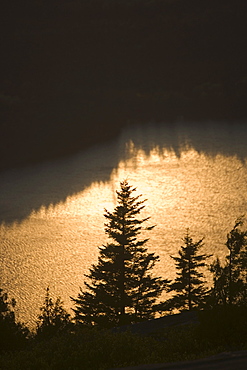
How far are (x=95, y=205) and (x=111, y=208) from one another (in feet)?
12.4

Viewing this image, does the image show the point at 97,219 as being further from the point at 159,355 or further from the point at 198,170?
the point at 159,355

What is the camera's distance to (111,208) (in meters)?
94.6

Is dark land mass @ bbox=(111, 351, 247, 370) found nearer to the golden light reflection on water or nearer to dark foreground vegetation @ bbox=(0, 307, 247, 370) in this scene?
dark foreground vegetation @ bbox=(0, 307, 247, 370)

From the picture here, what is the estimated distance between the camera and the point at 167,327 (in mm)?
29703

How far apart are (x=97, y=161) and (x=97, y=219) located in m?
37.6

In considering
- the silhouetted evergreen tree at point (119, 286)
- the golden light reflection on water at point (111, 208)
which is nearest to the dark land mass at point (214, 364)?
the silhouetted evergreen tree at point (119, 286)

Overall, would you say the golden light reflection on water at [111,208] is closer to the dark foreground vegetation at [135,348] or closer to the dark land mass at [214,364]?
the dark foreground vegetation at [135,348]

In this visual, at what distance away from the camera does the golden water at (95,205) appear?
69.9 m

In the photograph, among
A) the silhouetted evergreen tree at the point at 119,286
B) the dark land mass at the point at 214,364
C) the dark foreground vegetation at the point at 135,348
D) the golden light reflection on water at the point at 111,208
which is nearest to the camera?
the dark land mass at the point at 214,364

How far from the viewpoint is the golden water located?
6994 centimetres

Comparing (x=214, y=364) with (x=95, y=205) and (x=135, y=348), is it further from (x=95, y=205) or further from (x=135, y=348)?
(x=95, y=205)

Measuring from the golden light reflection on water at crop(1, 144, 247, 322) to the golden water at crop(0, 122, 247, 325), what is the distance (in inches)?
5.0

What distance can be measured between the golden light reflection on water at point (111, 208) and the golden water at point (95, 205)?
13cm

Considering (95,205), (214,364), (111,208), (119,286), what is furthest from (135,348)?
(95,205)
